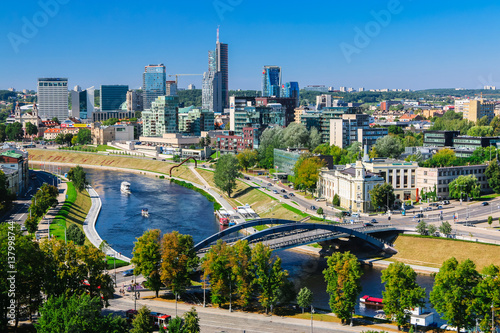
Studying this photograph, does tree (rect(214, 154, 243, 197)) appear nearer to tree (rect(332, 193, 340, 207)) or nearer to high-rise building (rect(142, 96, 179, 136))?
tree (rect(332, 193, 340, 207))

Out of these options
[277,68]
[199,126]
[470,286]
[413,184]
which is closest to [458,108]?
[277,68]

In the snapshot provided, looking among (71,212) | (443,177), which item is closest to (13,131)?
(71,212)

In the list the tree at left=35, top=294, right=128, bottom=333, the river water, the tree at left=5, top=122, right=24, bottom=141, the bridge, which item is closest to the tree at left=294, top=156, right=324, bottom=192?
the river water

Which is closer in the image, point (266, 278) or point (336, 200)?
point (266, 278)

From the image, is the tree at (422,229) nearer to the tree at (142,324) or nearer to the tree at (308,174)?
the tree at (308,174)

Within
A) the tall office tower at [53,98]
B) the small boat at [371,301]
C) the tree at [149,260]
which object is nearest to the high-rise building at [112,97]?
the tall office tower at [53,98]

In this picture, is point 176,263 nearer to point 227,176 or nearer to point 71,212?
point 71,212
